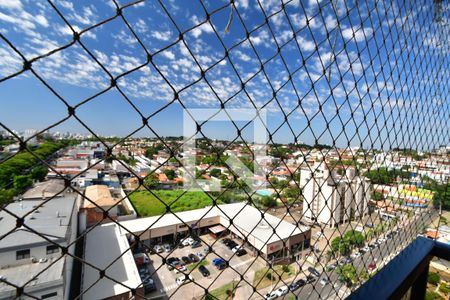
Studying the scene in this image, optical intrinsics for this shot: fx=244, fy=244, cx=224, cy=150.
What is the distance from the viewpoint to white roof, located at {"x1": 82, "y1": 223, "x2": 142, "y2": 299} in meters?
3.61

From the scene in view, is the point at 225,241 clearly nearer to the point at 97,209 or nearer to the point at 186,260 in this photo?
the point at 186,260

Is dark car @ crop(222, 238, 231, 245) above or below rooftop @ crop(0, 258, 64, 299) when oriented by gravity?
below

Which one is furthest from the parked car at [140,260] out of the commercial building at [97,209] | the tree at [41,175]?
the tree at [41,175]

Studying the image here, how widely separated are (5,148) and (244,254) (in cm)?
630

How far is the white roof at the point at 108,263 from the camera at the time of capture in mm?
3611

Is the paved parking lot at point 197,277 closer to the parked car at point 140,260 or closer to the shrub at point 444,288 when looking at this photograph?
the parked car at point 140,260

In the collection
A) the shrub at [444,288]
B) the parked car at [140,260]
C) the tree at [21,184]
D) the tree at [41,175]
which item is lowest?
the shrub at [444,288]

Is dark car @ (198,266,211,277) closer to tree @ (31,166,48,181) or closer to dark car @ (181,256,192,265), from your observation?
dark car @ (181,256,192,265)

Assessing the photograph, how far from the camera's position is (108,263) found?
459 cm

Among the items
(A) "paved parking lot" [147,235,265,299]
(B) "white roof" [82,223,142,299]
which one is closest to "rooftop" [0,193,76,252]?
(B) "white roof" [82,223,142,299]

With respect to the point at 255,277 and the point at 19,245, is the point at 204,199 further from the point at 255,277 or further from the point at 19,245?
the point at 19,245

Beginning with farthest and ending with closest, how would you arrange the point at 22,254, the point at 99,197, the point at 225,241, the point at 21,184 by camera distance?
the point at 99,197 → the point at 225,241 → the point at 22,254 → the point at 21,184

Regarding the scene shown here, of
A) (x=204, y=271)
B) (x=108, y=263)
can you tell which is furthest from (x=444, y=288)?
(x=108, y=263)

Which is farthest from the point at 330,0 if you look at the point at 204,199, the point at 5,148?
the point at 204,199
